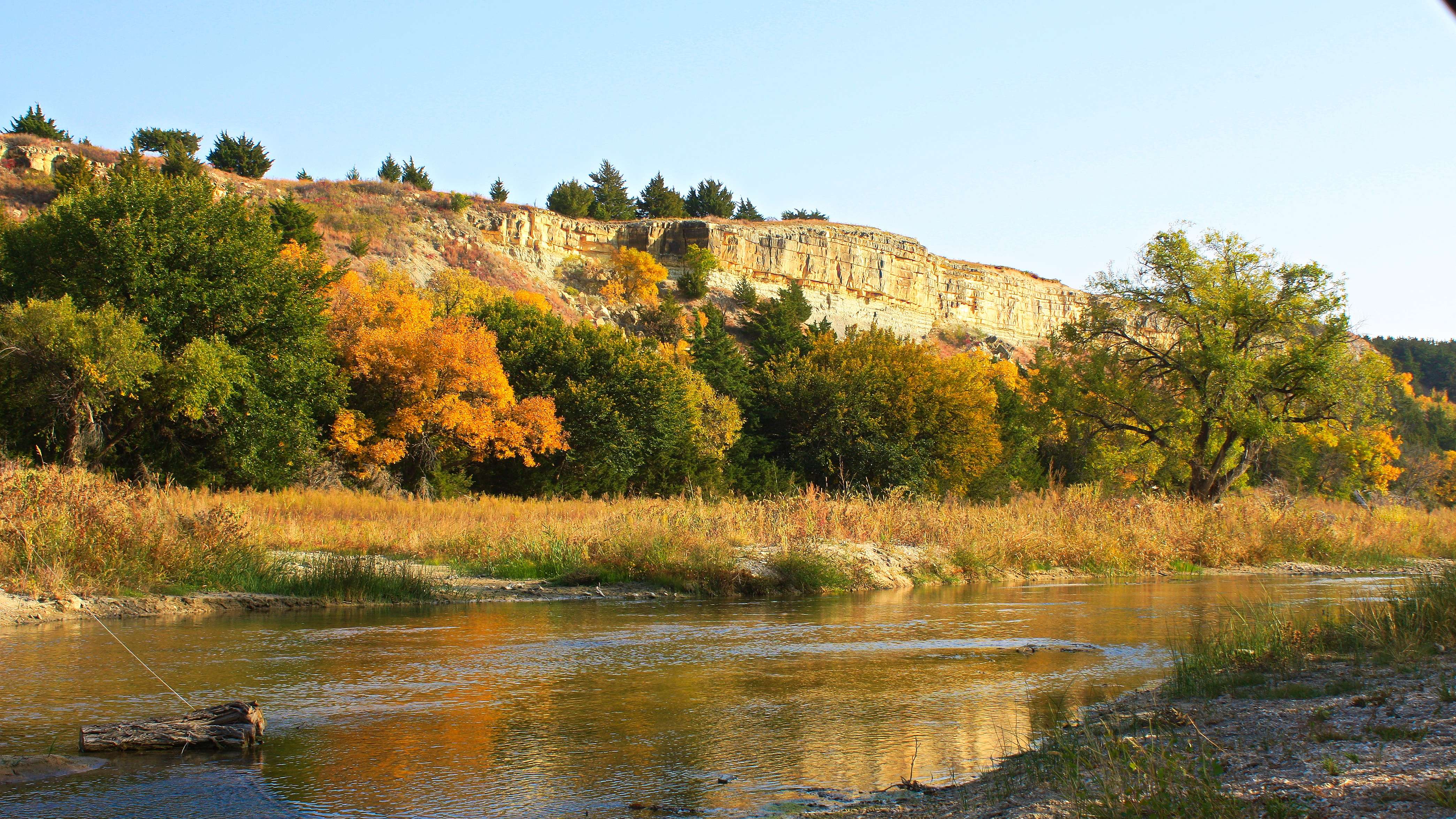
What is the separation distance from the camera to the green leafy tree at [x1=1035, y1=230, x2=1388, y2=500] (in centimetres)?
3139

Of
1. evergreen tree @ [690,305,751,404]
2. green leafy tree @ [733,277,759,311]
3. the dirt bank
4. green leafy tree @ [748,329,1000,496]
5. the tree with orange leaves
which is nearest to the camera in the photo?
the dirt bank

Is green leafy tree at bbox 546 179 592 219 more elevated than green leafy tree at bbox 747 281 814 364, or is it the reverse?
green leafy tree at bbox 546 179 592 219

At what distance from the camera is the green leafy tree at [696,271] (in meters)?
80.0

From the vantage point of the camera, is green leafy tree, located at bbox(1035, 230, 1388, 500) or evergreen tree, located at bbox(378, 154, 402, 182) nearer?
green leafy tree, located at bbox(1035, 230, 1388, 500)

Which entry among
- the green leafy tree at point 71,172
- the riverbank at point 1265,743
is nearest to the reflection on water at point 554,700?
the riverbank at point 1265,743

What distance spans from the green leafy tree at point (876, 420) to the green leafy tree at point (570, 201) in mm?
40797

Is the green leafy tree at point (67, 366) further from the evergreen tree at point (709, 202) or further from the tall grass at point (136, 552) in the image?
the evergreen tree at point (709, 202)

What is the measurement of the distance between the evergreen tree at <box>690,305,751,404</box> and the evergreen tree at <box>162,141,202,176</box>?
29288 mm

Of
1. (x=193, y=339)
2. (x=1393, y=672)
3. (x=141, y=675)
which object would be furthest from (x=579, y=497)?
(x=1393, y=672)

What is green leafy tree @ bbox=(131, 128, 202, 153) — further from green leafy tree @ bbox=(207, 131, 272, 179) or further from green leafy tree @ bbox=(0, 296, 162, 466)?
green leafy tree @ bbox=(0, 296, 162, 466)

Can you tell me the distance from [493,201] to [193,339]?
180 ft

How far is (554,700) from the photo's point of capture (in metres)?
7.55

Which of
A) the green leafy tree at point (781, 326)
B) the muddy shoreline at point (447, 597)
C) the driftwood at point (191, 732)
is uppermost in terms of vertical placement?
the green leafy tree at point (781, 326)

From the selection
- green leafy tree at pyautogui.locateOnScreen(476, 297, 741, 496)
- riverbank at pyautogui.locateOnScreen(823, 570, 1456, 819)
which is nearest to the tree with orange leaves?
green leafy tree at pyautogui.locateOnScreen(476, 297, 741, 496)
